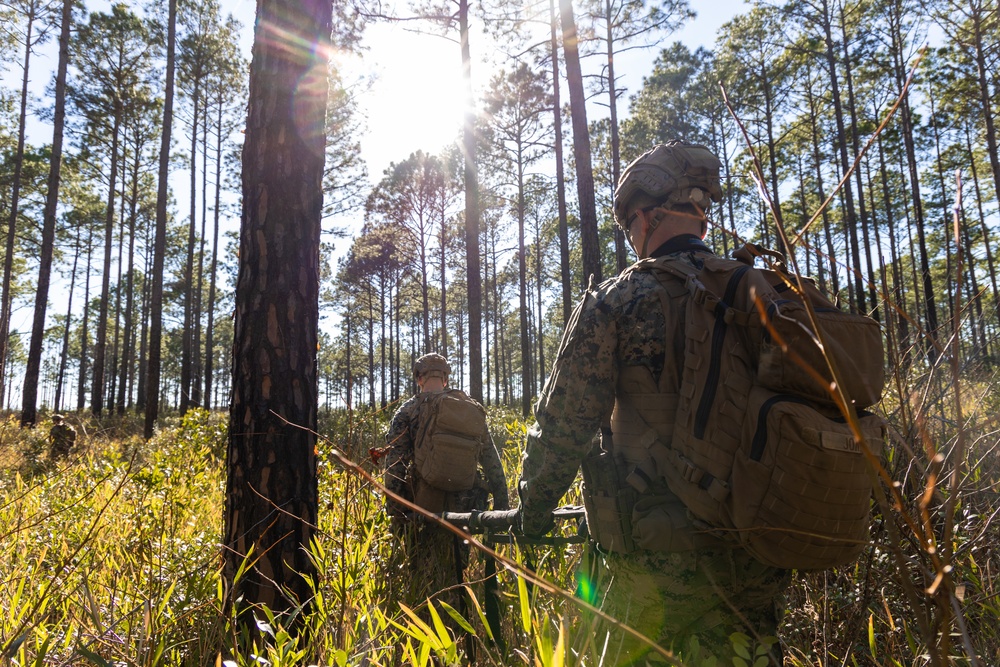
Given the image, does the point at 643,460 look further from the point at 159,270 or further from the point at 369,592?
the point at 159,270

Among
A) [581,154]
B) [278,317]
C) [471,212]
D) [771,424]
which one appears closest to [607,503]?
[771,424]

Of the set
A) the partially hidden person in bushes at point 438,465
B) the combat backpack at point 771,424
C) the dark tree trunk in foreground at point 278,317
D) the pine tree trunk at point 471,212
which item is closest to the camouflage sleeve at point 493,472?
the partially hidden person in bushes at point 438,465

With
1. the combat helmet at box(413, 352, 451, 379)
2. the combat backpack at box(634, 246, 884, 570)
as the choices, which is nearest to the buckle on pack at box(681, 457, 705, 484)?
→ the combat backpack at box(634, 246, 884, 570)

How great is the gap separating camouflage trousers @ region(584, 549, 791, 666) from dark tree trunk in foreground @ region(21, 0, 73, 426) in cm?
1432

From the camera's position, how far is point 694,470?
5.32ft

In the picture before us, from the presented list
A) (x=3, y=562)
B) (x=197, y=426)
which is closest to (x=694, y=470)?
(x=3, y=562)

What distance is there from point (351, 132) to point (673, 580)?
17.4 meters

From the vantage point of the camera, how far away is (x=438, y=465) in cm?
399

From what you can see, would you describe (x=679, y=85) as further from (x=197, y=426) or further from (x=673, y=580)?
(x=673, y=580)

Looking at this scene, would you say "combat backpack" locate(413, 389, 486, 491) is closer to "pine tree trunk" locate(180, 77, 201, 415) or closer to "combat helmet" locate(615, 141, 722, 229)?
"combat helmet" locate(615, 141, 722, 229)

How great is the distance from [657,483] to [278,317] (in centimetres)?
177

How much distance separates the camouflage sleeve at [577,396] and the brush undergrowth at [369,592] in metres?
0.45

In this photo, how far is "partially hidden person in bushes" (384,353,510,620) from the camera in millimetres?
→ 3844

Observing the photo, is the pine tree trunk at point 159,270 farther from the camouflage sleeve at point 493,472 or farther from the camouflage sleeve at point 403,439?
the camouflage sleeve at point 493,472
